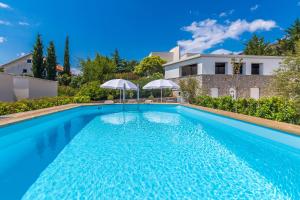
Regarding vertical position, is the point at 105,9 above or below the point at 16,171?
above

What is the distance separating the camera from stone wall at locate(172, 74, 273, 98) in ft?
65.9

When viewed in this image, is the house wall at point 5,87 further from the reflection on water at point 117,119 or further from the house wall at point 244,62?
the house wall at point 244,62

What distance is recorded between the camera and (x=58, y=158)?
16.1 feet

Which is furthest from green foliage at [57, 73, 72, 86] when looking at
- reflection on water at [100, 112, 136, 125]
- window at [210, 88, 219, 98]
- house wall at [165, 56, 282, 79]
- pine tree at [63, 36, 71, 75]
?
reflection on water at [100, 112, 136, 125]

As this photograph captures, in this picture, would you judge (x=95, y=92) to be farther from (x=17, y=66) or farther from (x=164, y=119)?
(x=17, y=66)

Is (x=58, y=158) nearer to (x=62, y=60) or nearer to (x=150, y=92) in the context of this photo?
(x=150, y=92)

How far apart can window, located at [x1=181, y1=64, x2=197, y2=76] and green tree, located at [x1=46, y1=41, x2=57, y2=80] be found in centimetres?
1938

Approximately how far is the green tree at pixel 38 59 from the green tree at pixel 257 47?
108 feet

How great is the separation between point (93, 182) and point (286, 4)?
2689 centimetres

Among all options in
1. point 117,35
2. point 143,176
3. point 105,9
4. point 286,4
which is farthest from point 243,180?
point 117,35

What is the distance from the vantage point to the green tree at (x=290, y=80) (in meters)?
8.10

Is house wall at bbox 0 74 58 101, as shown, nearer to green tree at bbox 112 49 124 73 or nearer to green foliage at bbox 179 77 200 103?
green foliage at bbox 179 77 200 103

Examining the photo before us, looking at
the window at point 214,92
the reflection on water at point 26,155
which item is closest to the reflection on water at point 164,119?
the reflection on water at point 26,155

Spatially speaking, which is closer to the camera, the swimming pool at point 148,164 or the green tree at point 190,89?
A: the swimming pool at point 148,164
